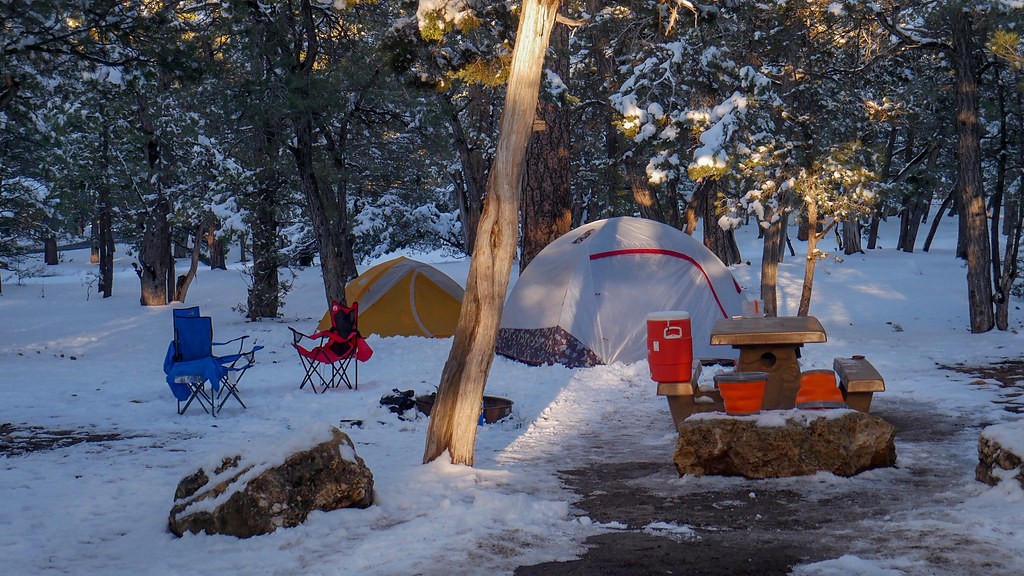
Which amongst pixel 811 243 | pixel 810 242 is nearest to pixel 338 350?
pixel 811 243

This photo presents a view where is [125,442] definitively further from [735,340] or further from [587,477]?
[735,340]

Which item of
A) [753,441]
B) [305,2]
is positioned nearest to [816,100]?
[305,2]

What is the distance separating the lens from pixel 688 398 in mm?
7781

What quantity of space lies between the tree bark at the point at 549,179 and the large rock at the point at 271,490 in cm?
924

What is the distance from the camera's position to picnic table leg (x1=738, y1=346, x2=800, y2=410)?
7.70m

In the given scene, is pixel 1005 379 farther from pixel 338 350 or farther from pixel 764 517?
pixel 338 350

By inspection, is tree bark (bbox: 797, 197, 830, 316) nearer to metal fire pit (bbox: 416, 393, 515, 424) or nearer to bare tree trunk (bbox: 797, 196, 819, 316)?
bare tree trunk (bbox: 797, 196, 819, 316)

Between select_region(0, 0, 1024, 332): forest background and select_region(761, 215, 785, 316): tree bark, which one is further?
select_region(761, 215, 785, 316): tree bark

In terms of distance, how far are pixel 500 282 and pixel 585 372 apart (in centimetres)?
527

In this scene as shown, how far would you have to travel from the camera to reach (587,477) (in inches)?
258

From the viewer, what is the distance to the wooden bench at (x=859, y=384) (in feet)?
24.2

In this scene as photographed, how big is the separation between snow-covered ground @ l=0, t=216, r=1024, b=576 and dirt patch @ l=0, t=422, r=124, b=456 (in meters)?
0.08

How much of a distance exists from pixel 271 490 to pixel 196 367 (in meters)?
4.43

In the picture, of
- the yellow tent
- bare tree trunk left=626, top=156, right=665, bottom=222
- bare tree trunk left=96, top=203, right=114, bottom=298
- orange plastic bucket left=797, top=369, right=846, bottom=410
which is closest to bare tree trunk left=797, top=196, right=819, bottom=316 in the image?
bare tree trunk left=626, top=156, right=665, bottom=222
